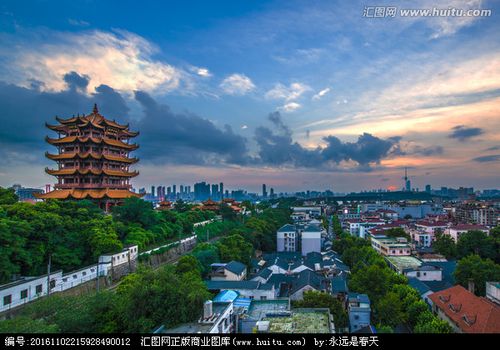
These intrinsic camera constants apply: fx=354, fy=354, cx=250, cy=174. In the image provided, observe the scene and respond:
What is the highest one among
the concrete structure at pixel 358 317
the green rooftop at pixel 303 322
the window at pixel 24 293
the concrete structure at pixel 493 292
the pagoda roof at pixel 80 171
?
the pagoda roof at pixel 80 171

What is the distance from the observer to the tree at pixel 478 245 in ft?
102

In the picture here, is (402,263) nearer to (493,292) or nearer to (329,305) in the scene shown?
(493,292)

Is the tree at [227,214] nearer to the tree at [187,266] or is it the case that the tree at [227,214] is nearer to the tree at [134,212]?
the tree at [134,212]

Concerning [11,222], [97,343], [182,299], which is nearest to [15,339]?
[97,343]

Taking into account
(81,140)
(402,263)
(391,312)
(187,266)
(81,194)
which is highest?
(81,140)

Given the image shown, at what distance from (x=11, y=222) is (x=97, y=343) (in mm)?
Result: 11406

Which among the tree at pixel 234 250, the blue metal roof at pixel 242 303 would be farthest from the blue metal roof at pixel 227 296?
the tree at pixel 234 250

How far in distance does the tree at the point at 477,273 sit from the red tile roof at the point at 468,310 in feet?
16.4

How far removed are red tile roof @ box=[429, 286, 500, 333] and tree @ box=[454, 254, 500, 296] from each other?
5.00m

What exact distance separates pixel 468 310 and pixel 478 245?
1906 centimetres

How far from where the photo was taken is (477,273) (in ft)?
72.2

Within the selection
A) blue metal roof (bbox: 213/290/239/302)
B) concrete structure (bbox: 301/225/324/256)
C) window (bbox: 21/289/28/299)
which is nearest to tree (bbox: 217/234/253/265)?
blue metal roof (bbox: 213/290/239/302)

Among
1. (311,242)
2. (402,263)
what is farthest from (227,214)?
(402,263)

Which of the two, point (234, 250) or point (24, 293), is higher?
point (24, 293)
